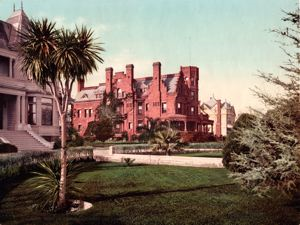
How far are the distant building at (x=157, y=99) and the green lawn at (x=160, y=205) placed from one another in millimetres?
43796

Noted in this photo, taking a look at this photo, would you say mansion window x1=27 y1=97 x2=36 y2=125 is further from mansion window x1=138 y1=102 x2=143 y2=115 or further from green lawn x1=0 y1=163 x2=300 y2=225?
mansion window x1=138 y1=102 x2=143 y2=115

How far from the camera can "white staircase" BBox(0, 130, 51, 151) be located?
2898 centimetres

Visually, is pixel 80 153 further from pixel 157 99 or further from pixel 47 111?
pixel 157 99

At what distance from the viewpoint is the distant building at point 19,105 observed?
30.5 metres

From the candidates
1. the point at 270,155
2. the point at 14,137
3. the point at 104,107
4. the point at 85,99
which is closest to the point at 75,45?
the point at 270,155

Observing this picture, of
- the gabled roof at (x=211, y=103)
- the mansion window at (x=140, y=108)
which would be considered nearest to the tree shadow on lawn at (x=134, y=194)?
the mansion window at (x=140, y=108)

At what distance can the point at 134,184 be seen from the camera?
1666 centimetres

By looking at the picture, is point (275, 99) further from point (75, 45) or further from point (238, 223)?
point (75, 45)

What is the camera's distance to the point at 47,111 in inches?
1390

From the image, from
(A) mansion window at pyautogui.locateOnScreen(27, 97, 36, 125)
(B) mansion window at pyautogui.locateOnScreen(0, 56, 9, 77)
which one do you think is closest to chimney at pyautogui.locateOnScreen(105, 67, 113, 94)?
(A) mansion window at pyautogui.locateOnScreen(27, 97, 36, 125)

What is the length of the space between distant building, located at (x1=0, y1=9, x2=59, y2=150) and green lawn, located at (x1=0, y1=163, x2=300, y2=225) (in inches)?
582

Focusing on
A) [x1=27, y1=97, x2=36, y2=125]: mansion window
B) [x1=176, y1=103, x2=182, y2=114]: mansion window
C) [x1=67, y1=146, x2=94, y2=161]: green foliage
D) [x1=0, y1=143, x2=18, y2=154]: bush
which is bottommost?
[x1=67, y1=146, x2=94, y2=161]: green foliage

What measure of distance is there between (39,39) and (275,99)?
7.84 m

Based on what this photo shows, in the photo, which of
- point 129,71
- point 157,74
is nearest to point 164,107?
point 157,74
